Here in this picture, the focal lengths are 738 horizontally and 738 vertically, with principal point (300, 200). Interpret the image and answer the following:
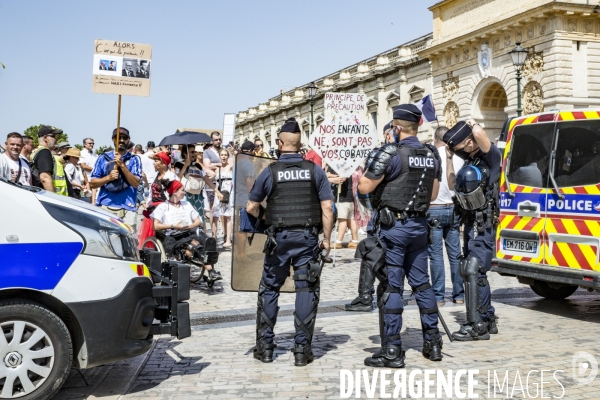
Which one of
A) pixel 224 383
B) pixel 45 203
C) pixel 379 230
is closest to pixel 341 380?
pixel 224 383

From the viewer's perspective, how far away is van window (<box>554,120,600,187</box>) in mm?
7277

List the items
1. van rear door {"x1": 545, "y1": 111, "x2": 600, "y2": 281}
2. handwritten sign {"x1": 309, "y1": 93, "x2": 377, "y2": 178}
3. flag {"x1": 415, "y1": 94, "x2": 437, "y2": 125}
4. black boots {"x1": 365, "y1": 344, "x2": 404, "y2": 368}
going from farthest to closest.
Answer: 1. handwritten sign {"x1": 309, "y1": 93, "x2": 377, "y2": 178}
2. flag {"x1": 415, "y1": 94, "x2": 437, "y2": 125}
3. van rear door {"x1": 545, "y1": 111, "x2": 600, "y2": 281}
4. black boots {"x1": 365, "y1": 344, "x2": 404, "y2": 368}

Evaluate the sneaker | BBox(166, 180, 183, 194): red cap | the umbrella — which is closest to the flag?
the umbrella

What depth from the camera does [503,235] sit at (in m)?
8.27

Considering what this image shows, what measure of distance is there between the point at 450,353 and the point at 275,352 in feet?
4.79

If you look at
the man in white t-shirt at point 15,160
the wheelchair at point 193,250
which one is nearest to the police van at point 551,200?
the wheelchair at point 193,250

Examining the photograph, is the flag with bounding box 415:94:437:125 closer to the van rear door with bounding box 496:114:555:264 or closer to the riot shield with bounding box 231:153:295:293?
the van rear door with bounding box 496:114:555:264

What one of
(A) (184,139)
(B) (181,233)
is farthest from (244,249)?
(A) (184,139)

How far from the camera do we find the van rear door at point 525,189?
7797mm

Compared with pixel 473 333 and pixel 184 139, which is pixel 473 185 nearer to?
pixel 473 333

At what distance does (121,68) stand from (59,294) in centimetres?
575

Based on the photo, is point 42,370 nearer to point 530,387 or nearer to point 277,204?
point 277,204

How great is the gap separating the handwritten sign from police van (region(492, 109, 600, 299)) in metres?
4.11

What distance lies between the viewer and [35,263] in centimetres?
456
